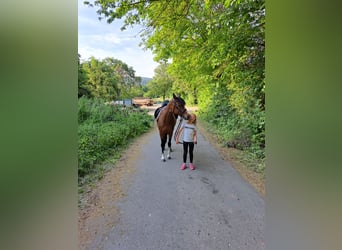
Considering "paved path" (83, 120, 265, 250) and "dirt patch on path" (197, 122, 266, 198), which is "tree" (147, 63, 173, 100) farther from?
"paved path" (83, 120, 265, 250)

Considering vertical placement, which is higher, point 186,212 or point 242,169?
point 242,169

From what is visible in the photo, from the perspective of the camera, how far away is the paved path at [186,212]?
234 cm

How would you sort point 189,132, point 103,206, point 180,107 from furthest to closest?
point 180,107 → point 189,132 → point 103,206

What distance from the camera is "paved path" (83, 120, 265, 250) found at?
7.66 feet

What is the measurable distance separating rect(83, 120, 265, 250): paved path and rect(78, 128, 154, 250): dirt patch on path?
0.08 m

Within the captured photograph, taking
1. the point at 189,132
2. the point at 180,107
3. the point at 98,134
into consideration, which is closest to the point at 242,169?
the point at 189,132

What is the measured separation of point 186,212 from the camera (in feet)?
9.71

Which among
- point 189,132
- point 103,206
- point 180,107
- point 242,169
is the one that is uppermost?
point 180,107

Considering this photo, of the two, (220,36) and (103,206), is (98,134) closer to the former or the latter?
(103,206)

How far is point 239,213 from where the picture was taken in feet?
9.55

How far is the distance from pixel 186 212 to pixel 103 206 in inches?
52.1

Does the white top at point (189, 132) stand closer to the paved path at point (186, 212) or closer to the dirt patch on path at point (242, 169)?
the paved path at point (186, 212)

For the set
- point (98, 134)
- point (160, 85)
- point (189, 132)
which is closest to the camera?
point (189, 132)
